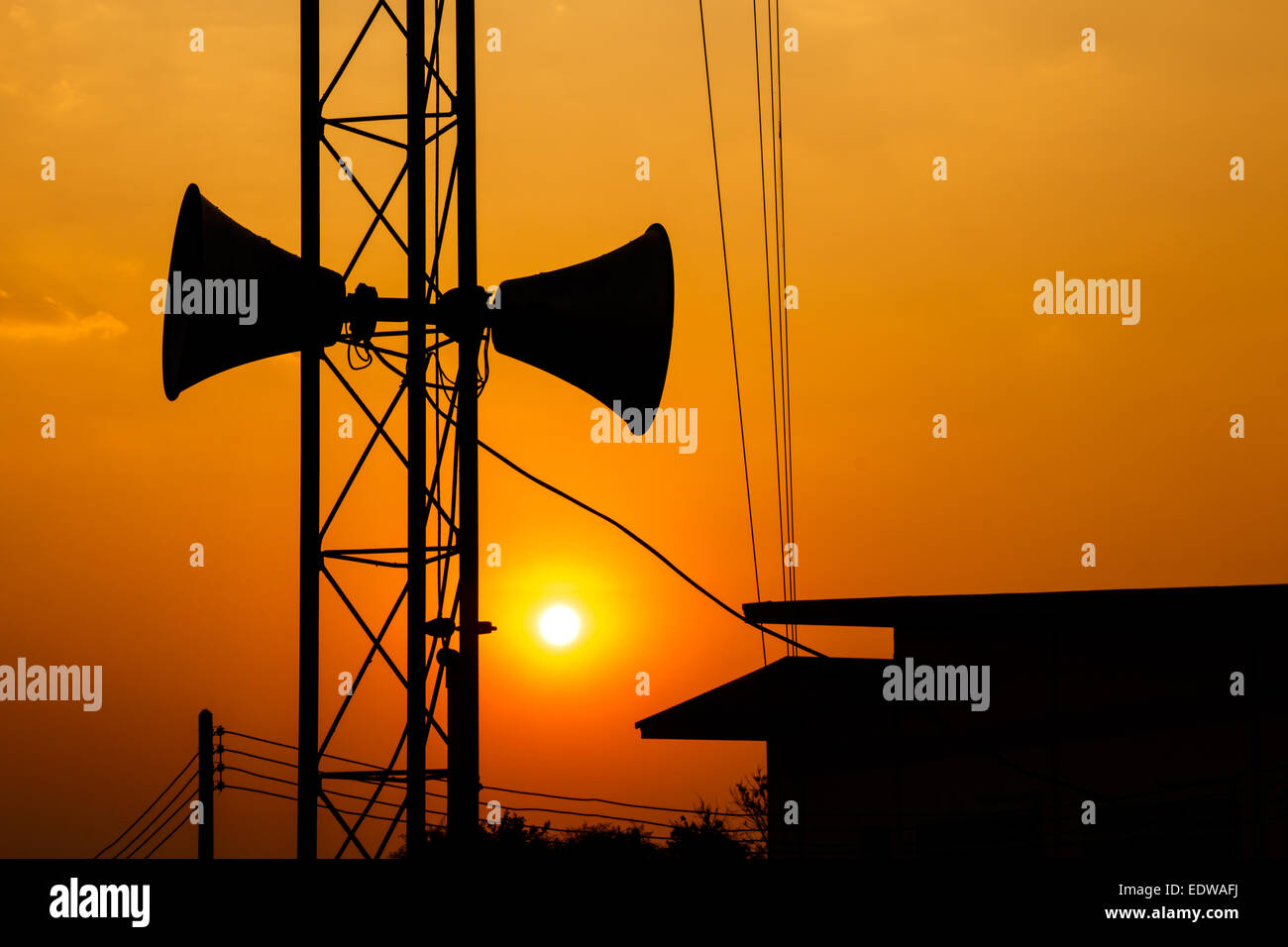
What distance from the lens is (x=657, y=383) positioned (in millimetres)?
8812

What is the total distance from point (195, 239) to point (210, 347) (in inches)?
26.4

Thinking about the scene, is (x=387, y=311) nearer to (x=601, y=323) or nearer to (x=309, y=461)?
(x=309, y=461)

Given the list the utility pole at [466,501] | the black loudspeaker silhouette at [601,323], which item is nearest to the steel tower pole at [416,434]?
the utility pole at [466,501]

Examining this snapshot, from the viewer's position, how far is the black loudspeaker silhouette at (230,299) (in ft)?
26.2

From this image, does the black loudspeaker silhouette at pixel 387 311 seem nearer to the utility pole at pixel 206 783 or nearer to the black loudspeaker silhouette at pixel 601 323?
the black loudspeaker silhouette at pixel 601 323

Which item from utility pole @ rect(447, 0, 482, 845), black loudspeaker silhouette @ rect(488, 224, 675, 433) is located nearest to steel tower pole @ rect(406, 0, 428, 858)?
utility pole @ rect(447, 0, 482, 845)

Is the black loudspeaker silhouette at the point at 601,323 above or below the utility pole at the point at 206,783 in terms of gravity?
above

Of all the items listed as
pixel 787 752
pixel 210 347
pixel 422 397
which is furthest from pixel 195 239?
pixel 787 752

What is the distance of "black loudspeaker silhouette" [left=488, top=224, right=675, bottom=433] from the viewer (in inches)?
340

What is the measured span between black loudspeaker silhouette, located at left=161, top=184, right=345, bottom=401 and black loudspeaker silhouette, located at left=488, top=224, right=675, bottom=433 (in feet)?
3.73

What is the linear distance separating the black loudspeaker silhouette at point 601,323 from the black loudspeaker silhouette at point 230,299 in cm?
114

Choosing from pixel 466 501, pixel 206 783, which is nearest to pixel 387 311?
pixel 466 501

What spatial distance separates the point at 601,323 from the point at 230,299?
2.25 meters
